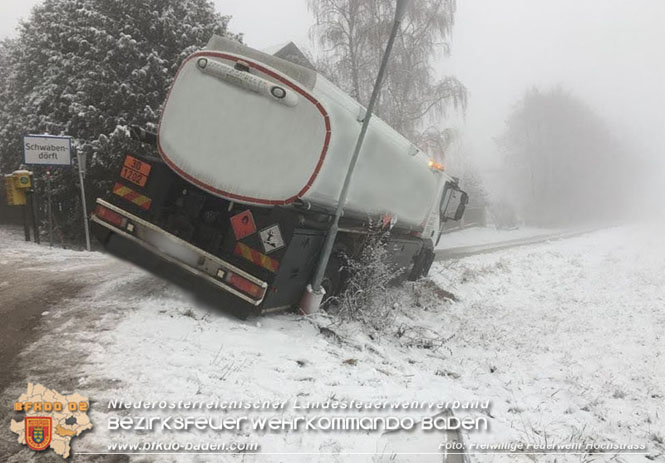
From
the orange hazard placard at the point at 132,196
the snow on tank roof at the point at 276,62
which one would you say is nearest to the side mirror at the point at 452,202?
the snow on tank roof at the point at 276,62

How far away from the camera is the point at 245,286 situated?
16.4 feet

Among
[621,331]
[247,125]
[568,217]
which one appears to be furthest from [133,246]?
[568,217]

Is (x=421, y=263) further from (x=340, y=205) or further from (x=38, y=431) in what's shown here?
(x=38, y=431)

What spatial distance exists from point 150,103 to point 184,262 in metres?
11.2

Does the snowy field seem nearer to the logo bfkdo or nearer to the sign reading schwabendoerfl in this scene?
the logo bfkdo

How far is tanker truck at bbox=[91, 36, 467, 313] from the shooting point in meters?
4.94

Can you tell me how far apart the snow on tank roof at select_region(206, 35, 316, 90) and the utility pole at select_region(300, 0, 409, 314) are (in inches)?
31.4

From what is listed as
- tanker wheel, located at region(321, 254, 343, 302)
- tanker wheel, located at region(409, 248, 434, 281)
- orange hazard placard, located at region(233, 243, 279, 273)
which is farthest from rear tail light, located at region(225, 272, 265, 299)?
tanker wheel, located at region(409, 248, 434, 281)

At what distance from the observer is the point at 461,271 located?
13.3 meters

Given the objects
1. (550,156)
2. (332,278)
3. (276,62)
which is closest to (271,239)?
(332,278)

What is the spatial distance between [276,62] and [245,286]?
263 cm

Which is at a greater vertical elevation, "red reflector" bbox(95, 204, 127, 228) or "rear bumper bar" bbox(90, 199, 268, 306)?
"red reflector" bbox(95, 204, 127, 228)

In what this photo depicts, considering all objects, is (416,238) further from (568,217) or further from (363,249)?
(568,217)

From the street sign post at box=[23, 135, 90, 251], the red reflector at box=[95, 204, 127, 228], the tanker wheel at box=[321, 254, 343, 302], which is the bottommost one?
the tanker wheel at box=[321, 254, 343, 302]
